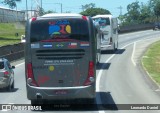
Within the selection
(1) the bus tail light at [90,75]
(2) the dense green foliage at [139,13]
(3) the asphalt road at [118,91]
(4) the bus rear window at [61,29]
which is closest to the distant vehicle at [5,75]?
(3) the asphalt road at [118,91]

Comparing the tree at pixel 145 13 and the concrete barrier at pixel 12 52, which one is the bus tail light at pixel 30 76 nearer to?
the concrete barrier at pixel 12 52

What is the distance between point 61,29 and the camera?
55.5 feet

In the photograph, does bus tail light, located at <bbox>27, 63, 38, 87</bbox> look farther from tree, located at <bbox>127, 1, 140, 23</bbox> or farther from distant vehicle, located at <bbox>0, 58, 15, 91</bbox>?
tree, located at <bbox>127, 1, 140, 23</bbox>

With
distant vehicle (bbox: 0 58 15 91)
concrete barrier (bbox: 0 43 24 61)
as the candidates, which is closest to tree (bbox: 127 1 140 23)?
concrete barrier (bbox: 0 43 24 61)

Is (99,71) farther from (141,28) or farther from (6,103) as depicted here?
(141,28)

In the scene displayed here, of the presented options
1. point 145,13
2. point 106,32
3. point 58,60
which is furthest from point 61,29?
point 145,13

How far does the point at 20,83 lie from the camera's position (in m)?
27.0

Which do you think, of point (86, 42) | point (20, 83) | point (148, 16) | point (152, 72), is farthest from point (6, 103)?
point (148, 16)

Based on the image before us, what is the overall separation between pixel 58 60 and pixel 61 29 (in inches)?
40.2

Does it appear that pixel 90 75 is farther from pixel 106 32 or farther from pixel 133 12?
pixel 133 12

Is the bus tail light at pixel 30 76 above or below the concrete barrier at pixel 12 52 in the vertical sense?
above

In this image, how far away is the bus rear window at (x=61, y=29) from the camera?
16891 millimetres

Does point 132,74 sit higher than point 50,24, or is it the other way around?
point 50,24

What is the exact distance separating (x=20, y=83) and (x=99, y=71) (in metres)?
8.18
